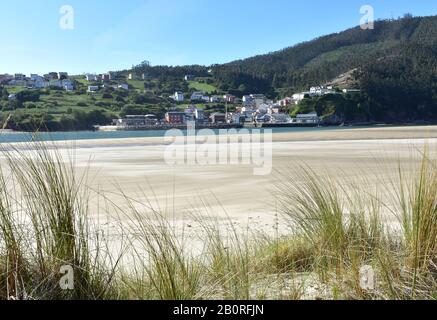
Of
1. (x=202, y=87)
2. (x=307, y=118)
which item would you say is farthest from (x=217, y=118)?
(x=202, y=87)

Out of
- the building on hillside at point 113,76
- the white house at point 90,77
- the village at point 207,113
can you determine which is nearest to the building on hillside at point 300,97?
the village at point 207,113

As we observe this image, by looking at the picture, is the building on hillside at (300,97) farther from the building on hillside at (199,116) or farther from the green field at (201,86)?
the building on hillside at (199,116)

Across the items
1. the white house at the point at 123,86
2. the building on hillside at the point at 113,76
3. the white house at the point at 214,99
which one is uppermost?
the building on hillside at the point at 113,76

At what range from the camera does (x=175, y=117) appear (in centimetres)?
9750

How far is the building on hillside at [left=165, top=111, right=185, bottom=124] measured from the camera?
310 ft

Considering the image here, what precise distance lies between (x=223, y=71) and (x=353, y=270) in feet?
507

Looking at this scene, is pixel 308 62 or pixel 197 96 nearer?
pixel 197 96

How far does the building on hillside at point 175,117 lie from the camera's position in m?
94.5

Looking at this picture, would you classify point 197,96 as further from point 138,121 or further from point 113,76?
point 138,121

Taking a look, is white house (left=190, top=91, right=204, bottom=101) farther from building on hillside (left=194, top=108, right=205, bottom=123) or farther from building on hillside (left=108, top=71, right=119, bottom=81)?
building on hillside (left=108, top=71, right=119, bottom=81)

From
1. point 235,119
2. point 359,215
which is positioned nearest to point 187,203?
point 359,215

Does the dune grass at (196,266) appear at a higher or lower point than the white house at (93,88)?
lower

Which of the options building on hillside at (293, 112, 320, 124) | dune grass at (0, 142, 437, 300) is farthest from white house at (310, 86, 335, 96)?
dune grass at (0, 142, 437, 300)
